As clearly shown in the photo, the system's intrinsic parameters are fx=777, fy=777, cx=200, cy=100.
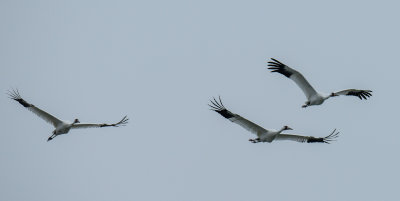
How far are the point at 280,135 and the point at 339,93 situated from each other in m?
3.12

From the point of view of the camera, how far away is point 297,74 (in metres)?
30.2

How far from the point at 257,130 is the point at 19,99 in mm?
11199

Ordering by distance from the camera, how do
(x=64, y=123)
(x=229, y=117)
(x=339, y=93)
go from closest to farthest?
(x=229, y=117) < (x=339, y=93) < (x=64, y=123)

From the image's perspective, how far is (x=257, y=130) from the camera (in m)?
29.9

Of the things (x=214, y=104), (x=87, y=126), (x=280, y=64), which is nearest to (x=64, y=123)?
(x=87, y=126)

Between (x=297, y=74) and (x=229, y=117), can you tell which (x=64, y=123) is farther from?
(x=297, y=74)

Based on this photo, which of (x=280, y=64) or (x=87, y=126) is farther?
(x=87, y=126)

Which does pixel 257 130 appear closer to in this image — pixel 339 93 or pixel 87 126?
pixel 339 93

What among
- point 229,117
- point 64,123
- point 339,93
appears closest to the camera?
point 229,117

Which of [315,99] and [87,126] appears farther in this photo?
[87,126]

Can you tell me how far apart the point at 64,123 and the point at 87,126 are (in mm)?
1057

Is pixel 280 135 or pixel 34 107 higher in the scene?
pixel 34 107

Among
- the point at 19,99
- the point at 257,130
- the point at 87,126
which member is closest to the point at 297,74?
the point at 257,130

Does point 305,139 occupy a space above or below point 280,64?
below
